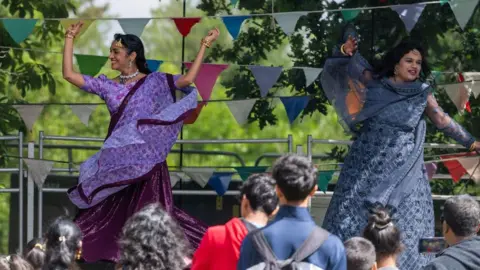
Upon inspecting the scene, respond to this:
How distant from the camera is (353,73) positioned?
7254mm

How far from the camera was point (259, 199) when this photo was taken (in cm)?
Answer: 501

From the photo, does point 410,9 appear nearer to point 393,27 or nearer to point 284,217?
point 393,27

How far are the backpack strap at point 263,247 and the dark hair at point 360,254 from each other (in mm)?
414

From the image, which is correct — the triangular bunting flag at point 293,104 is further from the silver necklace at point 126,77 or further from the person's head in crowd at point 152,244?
the person's head in crowd at point 152,244

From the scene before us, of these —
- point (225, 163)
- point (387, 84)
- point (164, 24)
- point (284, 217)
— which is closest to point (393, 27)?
point (387, 84)

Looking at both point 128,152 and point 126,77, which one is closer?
point 128,152

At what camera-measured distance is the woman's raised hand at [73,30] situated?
718 centimetres

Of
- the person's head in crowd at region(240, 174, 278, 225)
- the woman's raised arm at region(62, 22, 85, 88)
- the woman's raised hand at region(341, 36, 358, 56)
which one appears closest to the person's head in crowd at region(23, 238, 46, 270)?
the person's head in crowd at region(240, 174, 278, 225)

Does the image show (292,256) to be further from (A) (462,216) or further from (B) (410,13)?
(B) (410,13)

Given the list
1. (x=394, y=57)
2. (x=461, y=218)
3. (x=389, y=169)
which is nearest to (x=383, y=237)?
(x=461, y=218)

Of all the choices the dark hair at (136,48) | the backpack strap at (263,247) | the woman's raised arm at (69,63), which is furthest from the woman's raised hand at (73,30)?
the backpack strap at (263,247)

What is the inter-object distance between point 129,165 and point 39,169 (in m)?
1.71

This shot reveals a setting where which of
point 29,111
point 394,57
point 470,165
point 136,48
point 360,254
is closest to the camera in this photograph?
point 360,254

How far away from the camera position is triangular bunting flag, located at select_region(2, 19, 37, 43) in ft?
25.8
